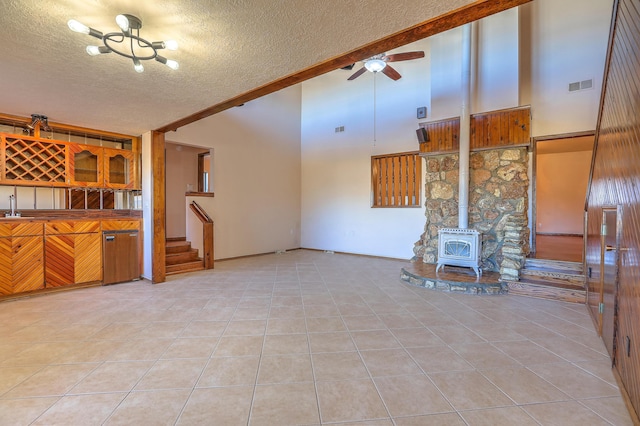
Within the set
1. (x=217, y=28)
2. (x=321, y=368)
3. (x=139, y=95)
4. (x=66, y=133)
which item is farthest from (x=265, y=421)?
(x=66, y=133)

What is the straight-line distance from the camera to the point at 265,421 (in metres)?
1.66

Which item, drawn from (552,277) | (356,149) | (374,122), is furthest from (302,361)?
(374,122)

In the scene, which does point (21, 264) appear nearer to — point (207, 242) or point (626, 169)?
point (207, 242)

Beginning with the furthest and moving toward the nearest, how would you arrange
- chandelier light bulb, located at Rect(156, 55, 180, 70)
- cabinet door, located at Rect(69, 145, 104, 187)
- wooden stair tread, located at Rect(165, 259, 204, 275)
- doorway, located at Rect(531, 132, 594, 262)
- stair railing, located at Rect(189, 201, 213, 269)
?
doorway, located at Rect(531, 132, 594, 262) < stair railing, located at Rect(189, 201, 213, 269) < wooden stair tread, located at Rect(165, 259, 204, 275) < cabinet door, located at Rect(69, 145, 104, 187) < chandelier light bulb, located at Rect(156, 55, 180, 70)

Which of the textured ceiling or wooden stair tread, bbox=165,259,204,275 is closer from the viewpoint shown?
the textured ceiling

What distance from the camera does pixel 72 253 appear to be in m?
4.29

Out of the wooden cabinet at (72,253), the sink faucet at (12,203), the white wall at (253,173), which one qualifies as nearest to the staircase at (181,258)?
the white wall at (253,173)

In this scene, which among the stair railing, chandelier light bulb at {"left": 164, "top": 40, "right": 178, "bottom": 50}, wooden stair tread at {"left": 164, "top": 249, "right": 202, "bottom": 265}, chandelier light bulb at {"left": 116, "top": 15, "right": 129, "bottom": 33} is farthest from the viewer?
the stair railing

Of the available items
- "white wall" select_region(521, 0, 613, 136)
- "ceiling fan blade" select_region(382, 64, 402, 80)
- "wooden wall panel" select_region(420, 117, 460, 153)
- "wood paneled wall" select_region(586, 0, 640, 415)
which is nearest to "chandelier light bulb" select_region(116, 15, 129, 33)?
"wood paneled wall" select_region(586, 0, 640, 415)

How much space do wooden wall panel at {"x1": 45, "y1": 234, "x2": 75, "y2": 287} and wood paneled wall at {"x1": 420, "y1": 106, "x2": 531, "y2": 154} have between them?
20.2 ft

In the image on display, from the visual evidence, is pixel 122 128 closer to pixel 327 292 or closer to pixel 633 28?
pixel 327 292

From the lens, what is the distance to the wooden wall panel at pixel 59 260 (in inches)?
161

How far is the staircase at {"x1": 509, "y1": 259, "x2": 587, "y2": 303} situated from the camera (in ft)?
12.6

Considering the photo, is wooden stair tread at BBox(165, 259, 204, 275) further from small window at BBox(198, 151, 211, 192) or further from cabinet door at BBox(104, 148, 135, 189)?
small window at BBox(198, 151, 211, 192)
